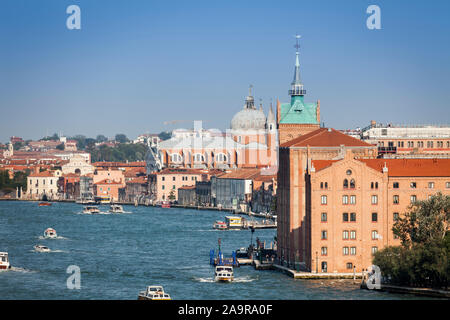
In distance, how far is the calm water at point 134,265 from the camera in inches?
1618

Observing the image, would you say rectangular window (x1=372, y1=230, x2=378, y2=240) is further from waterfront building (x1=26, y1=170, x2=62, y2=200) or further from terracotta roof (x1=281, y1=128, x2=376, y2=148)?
waterfront building (x1=26, y1=170, x2=62, y2=200)

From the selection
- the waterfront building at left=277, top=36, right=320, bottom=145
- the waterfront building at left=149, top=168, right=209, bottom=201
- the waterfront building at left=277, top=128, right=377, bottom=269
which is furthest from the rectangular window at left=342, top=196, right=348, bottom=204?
the waterfront building at left=149, top=168, right=209, bottom=201

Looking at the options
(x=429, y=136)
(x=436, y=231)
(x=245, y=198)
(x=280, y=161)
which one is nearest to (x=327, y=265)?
(x=436, y=231)

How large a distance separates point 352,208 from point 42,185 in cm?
11306

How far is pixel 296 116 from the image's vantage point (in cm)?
5806

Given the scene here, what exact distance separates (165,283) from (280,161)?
351 inches

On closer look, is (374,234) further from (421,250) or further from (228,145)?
(228,145)

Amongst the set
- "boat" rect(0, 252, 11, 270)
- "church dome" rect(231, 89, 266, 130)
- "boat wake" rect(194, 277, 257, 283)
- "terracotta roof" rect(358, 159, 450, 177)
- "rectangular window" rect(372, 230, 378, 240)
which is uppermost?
"church dome" rect(231, 89, 266, 130)

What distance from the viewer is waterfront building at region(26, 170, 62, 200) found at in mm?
149750

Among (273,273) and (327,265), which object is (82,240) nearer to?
(273,273)

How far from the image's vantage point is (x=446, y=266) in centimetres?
3781

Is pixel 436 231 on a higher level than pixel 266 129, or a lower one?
lower

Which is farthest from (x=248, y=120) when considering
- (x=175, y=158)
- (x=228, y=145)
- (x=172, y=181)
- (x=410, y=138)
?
(x=410, y=138)

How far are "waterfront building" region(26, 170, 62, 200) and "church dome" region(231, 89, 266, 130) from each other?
85.7ft
